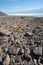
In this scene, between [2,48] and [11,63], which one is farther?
[2,48]

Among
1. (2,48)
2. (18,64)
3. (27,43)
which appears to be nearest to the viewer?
(18,64)

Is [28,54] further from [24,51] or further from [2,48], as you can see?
[2,48]

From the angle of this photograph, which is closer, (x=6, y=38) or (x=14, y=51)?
(x=14, y=51)

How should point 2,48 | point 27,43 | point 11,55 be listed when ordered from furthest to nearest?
point 27,43
point 2,48
point 11,55

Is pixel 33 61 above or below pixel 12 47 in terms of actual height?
below

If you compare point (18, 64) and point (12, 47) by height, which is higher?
point (12, 47)

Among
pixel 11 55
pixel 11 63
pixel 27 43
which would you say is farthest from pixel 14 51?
pixel 27 43

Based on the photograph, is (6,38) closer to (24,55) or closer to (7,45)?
(7,45)

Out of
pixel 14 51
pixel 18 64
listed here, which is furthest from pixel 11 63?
pixel 14 51

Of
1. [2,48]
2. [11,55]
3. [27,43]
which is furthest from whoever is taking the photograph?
[27,43]
